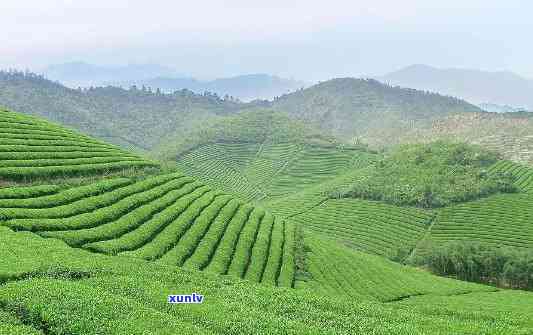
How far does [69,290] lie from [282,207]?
109 meters

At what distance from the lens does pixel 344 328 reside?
2770cm

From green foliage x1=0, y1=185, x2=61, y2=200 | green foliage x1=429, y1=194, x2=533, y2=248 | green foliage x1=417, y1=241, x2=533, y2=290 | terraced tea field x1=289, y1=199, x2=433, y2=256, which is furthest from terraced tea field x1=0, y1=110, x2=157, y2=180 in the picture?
green foliage x1=429, y1=194, x2=533, y2=248

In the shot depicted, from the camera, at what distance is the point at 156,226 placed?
49.3 metres

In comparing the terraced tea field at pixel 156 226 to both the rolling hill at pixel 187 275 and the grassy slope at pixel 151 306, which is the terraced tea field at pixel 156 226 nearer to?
the rolling hill at pixel 187 275

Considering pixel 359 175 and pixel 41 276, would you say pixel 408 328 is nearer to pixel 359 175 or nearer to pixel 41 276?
pixel 41 276

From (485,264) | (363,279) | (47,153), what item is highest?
(47,153)

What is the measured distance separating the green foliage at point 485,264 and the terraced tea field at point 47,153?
2222 inches

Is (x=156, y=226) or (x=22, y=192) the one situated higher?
(x=22, y=192)

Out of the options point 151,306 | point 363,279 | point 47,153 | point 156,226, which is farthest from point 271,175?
point 151,306

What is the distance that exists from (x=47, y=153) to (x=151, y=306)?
41756mm

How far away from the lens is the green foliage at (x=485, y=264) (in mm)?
83938

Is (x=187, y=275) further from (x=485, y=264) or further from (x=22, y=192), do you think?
(x=485, y=264)

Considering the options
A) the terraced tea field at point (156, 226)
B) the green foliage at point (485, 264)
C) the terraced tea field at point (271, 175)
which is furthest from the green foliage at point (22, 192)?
the terraced tea field at point (271, 175)

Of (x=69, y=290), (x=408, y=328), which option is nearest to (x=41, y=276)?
(x=69, y=290)
